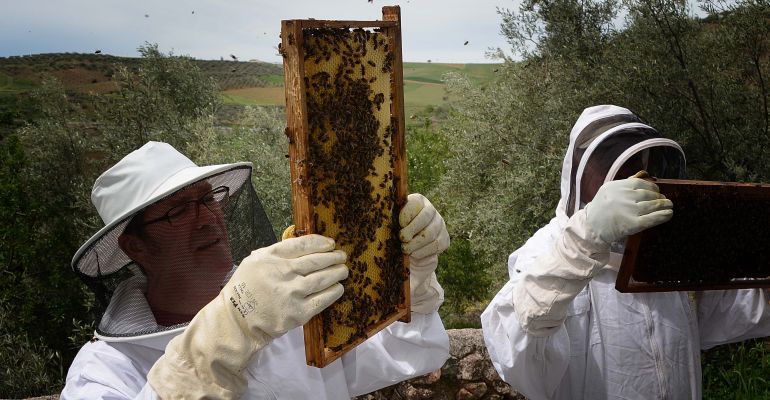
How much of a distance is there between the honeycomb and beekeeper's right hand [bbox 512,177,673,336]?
83 centimetres

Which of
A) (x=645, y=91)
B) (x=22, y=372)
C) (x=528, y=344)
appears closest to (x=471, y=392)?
(x=528, y=344)

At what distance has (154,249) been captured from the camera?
120 inches

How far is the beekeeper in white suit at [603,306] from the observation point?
3139 millimetres

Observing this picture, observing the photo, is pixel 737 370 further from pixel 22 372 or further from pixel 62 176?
pixel 62 176

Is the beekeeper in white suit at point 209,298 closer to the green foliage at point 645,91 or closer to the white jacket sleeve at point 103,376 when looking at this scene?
the white jacket sleeve at point 103,376

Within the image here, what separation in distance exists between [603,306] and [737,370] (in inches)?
155

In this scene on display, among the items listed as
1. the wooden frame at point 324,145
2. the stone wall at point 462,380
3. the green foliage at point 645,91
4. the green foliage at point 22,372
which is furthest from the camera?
the green foliage at point 22,372

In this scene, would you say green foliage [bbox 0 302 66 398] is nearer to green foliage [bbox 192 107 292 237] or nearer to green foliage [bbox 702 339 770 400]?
green foliage [bbox 192 107 292 237]

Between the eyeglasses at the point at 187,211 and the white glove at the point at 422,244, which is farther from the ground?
the eyeglasses at the point at 187,211

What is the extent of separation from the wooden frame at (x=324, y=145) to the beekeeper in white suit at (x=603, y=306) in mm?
870

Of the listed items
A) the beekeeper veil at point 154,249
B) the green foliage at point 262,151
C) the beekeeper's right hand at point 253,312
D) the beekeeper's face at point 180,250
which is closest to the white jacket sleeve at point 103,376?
the beekeeper veil at point 154,249

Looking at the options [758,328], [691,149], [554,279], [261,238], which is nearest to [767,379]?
[758,328]

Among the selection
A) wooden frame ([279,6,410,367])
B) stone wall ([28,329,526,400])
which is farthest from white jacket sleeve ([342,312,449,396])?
stone wall ([28,329,526,400])

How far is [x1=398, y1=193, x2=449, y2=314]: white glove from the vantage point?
283cm
